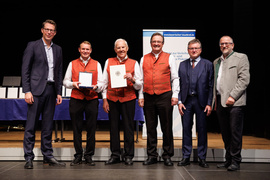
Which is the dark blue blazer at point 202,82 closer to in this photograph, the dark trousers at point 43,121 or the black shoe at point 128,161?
the black shoe at point 128,161

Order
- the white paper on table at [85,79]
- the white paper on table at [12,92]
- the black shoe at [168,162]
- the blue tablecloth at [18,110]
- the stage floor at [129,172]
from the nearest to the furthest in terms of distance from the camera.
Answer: the stage floor at [129,172], the white paper on table at [85,79], the black shoe at [168,162], the blue tablecloth at [18,110], the white paper on table at [12,92]

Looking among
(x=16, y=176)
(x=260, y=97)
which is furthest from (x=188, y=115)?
(x=260, y=97)

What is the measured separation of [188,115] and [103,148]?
47.5 inches

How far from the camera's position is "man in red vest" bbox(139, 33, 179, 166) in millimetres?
3207

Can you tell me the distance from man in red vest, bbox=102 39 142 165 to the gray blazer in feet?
3.27

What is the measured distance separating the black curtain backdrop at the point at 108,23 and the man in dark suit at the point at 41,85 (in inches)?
144

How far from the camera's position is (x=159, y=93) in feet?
10.5

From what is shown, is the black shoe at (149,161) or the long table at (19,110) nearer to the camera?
the black shoe at (149,161)

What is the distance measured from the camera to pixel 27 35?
687 cm

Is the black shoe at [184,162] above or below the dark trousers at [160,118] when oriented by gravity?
below

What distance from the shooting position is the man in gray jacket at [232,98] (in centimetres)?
305

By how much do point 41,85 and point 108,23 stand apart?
4.07m

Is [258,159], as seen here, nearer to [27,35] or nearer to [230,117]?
[230,117]

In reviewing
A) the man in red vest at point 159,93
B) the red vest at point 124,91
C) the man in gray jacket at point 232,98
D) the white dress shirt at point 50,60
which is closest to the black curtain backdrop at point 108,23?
the man in gray jacket at point 232,98
